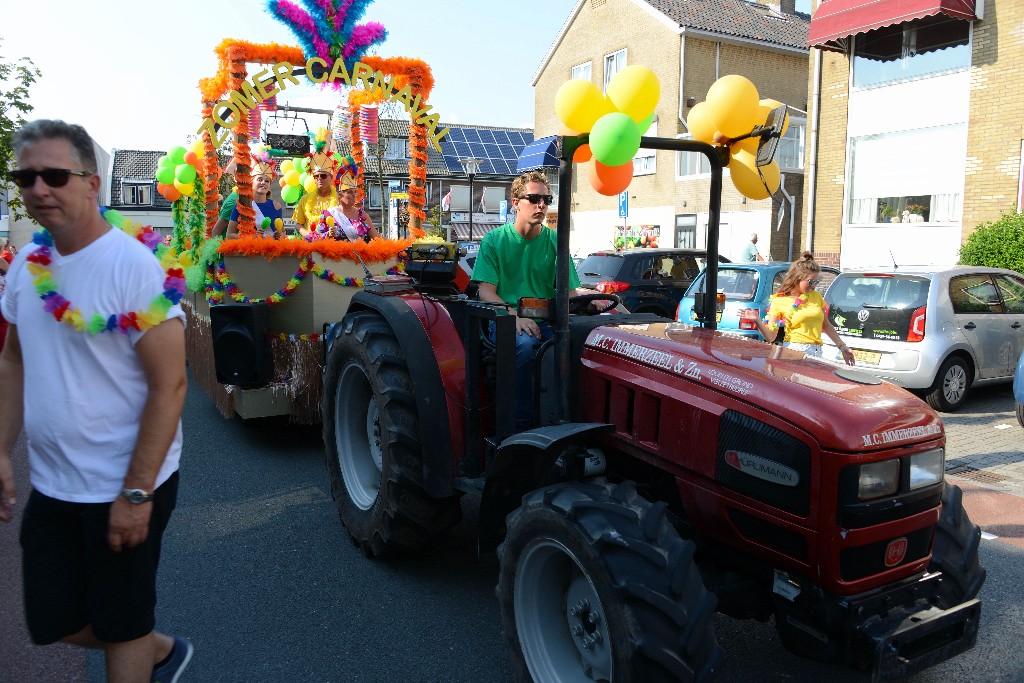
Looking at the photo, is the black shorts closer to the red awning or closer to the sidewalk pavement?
the sidewalk pavement

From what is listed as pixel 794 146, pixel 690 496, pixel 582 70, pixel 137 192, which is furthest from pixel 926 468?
Answer: pixel 137 192

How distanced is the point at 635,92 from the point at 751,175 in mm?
588

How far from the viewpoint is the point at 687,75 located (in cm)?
2575

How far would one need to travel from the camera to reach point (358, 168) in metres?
8.09

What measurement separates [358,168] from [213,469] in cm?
361

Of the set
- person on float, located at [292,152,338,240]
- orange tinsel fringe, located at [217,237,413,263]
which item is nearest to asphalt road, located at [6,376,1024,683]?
orange tinsel fringe, located at [217,237,413,263]

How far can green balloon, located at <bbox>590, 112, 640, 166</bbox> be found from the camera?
9.34ft

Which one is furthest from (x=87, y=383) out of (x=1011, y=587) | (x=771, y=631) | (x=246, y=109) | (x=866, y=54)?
(x=866, y=54)

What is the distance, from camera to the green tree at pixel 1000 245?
12.4m

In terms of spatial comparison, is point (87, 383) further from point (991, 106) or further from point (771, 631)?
point (991, 106)

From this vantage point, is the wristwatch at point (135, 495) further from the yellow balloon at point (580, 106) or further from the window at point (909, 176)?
the window at point (909, 176)

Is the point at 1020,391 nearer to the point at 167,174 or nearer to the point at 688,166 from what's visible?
the point at 167,174

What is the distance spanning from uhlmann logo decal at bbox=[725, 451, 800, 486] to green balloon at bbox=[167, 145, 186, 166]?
7066mm

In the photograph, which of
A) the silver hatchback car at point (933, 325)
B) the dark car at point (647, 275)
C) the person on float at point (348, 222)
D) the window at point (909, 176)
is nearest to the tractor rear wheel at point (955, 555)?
the person on float at point (348, 222)
